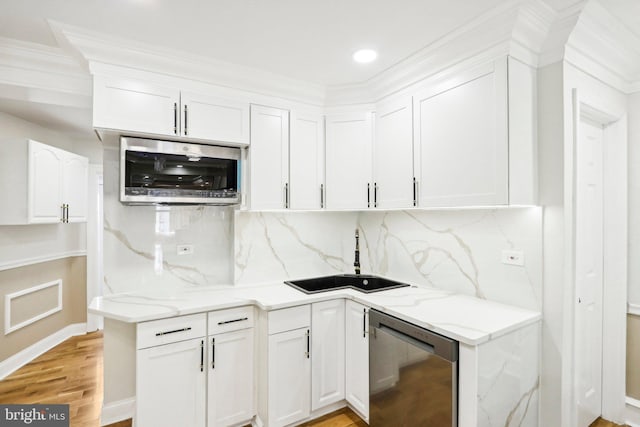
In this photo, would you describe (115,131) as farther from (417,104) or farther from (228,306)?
(417,104)

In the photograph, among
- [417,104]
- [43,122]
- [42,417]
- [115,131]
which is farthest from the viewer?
[43,122]

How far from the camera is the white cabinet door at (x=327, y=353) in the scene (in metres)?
2.26

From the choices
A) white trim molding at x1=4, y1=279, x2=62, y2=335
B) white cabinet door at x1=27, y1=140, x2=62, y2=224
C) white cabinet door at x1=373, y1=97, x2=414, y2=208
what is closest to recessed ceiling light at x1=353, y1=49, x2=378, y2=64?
white cabinet door at x1=373, y1=97, x2=414, y2=208

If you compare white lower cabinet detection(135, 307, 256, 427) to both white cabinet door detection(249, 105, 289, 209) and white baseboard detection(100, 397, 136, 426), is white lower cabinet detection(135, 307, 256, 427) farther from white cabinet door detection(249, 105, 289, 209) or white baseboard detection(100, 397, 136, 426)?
white cabinet door detection(249, 105, 289, 209)

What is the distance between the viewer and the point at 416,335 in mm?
1759

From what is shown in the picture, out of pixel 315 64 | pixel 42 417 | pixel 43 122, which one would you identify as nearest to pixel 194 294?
pixel 42 417

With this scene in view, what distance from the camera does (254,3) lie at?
1595mm

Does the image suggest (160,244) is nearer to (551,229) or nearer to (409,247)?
(409,247)

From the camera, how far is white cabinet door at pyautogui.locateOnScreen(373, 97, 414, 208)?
227cm

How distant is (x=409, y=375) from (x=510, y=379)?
1.65 ft

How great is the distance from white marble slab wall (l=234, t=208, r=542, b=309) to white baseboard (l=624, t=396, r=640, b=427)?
4.04 ft

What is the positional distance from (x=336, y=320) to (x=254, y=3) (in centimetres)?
201

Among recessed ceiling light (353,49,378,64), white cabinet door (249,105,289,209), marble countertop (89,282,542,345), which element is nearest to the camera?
marble countertop (89,282,542,345)

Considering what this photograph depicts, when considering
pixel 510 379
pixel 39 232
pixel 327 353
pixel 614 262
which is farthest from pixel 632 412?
pixel 39 232
